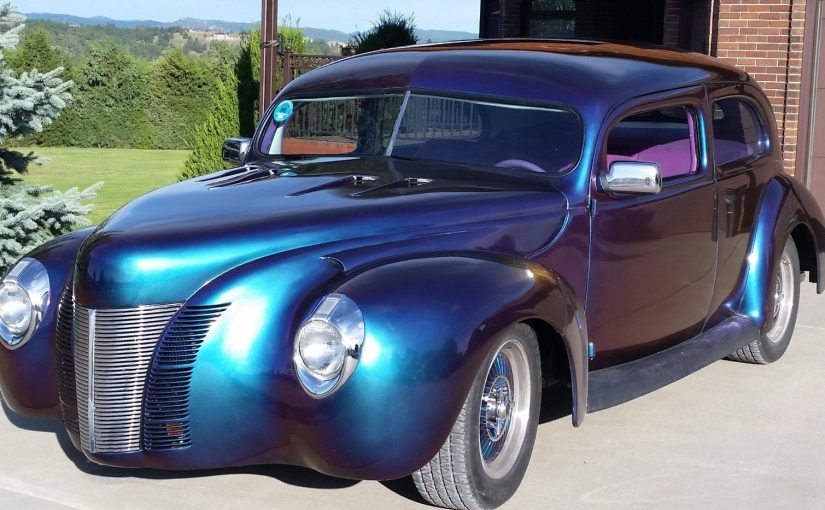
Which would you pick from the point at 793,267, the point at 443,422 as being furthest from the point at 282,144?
the point at 793,267

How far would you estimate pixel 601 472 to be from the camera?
4.80m

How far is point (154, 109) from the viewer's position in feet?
93.1

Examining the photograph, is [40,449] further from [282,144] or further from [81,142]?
[81,142]

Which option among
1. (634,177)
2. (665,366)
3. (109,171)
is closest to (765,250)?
(665,366)

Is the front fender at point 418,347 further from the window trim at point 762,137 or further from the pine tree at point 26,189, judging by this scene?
the pine tree at point 26,189

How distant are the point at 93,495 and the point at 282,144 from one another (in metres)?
2.11

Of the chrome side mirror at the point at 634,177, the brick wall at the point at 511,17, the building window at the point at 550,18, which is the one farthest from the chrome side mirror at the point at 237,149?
the building window at the point at 550,18

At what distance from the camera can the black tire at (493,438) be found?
405cm

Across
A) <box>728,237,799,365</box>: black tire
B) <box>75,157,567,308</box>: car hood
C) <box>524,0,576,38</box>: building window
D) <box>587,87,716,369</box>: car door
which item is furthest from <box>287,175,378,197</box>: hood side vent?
<box>524,0,576,38</box>: building window

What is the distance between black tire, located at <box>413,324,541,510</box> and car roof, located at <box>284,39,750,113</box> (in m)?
1.33

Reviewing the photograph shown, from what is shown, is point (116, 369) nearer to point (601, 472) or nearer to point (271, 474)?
point (271, 474)

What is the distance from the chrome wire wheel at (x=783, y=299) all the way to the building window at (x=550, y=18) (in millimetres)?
10446

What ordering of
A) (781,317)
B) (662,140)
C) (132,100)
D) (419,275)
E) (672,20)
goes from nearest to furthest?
(419,275)
(662,140)
(781,317)
(672,20)
(132,100)

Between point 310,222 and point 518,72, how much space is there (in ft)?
5.14
